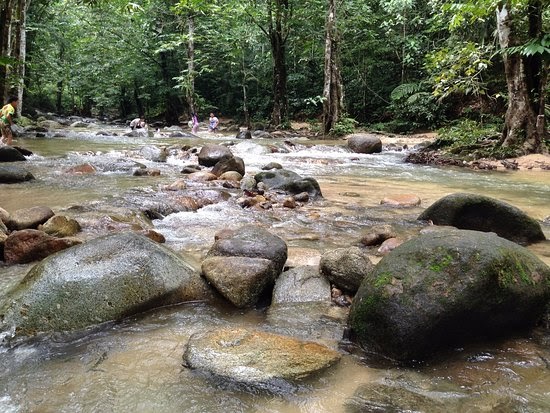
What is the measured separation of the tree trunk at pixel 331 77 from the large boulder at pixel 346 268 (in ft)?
51.6

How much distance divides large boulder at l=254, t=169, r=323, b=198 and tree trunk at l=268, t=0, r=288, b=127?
50.0 ft

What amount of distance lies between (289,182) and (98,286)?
5.04m

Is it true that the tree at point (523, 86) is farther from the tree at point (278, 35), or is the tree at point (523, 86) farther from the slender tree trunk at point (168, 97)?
the slender tree trunk at point (168, 97)

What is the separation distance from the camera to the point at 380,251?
4387mm

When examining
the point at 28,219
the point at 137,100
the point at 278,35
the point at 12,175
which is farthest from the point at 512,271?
the point at 137,100

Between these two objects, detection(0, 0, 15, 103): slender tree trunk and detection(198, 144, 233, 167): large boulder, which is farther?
detection(0, 0, 15, 103): slender tree trunk

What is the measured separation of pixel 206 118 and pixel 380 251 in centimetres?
2832

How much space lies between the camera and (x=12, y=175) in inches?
293

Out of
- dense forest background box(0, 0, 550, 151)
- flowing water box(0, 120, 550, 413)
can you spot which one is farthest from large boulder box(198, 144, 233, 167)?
dense forest background box(0, 0, 550, 151)

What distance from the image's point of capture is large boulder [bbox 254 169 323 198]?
741cm

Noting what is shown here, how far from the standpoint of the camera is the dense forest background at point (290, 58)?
14984mm

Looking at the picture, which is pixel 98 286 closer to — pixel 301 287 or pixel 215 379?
pixel 215 379

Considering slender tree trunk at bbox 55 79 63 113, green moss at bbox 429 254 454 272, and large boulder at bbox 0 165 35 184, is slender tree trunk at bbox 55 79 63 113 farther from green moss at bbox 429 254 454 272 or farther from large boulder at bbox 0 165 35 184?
green moss at bbox 429 254 454 272

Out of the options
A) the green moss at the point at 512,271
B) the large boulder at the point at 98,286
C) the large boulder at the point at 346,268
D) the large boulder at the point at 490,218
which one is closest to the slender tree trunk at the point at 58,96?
the large boulder at the point at 490,218
